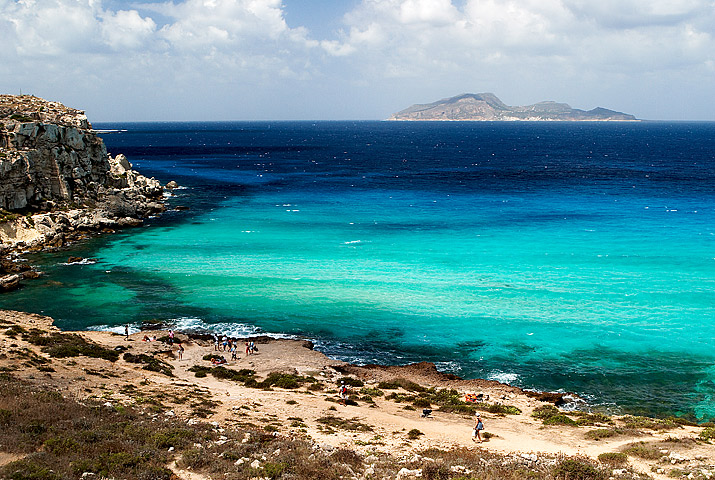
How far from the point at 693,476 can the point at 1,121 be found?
283ft

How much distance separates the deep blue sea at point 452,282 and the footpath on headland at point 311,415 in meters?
4.23

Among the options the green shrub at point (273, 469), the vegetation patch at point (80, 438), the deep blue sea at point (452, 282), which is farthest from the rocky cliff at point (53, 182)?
the green shrub at point (273, 469)

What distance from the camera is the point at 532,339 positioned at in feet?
138

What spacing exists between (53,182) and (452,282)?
58.8 m

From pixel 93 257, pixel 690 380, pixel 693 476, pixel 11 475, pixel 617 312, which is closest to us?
pixel 11 475

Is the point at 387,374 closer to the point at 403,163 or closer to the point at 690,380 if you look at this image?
the point at 690,380

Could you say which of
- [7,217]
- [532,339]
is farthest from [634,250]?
[7,217]

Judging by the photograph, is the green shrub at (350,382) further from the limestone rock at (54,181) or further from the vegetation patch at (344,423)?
the limestone rock at (54,181)

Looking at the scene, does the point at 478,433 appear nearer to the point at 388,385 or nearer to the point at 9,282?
the point at 388,385

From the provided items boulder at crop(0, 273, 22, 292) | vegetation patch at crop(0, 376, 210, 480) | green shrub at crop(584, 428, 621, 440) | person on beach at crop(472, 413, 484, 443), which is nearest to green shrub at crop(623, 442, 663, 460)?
green shrub at crop(584, 428, 621, 440)

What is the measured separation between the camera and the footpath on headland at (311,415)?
70.5ft

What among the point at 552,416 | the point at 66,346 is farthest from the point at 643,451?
the point at 66,346

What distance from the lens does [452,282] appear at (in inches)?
2164

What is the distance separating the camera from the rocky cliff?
68062 millimetres
